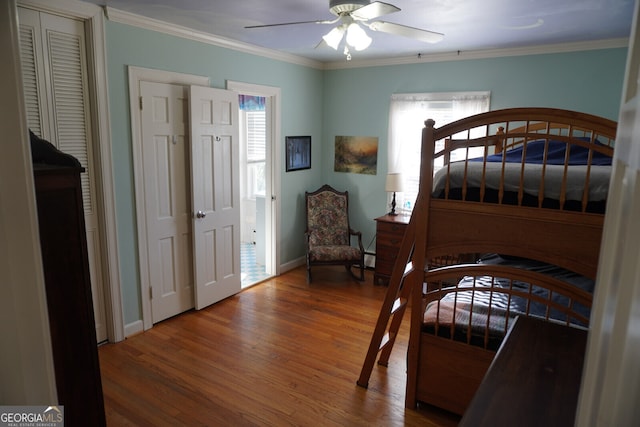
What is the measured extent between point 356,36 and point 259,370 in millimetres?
2367

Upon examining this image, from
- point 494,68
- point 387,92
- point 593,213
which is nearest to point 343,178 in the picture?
point 387,92

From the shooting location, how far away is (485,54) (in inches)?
168

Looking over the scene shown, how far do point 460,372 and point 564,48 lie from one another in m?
3.19

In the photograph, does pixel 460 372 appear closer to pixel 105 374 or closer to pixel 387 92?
pixel 105 374

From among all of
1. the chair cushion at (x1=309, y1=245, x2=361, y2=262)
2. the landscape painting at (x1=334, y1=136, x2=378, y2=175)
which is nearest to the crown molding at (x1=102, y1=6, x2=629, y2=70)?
the landscape painting at (x1=334, y1=136, x2=378, y2=175)

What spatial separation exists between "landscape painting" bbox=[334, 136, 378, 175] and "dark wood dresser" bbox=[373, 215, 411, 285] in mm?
754

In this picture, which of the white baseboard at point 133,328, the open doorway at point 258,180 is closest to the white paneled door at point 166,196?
the white baseboard at point 133,328

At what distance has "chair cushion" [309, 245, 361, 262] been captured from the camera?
4.80 m

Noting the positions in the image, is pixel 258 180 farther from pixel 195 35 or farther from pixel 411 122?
pixel 195 35

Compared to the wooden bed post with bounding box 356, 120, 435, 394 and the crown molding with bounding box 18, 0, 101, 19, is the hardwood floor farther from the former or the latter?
the crown molding with bounding box 18, 0, 101, 19

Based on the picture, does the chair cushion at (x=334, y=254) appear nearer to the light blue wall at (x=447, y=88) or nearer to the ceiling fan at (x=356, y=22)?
the light blue wall at (x=447, y=88)

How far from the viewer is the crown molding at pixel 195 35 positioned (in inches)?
120

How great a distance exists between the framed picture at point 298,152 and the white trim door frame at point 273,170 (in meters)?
0.18

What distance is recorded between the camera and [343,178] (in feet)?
17.9
